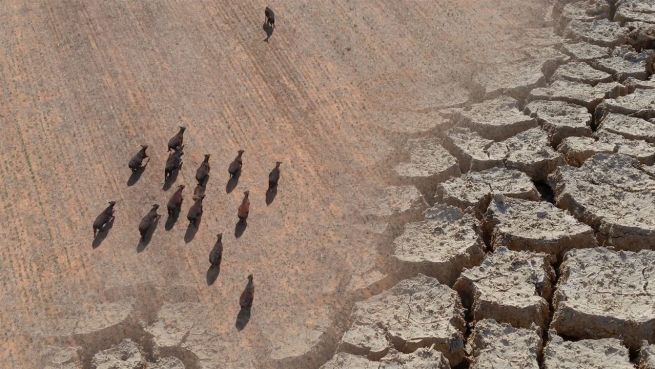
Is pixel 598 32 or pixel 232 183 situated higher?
pixel 598 32

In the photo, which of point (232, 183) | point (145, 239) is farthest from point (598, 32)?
point (145, 239)

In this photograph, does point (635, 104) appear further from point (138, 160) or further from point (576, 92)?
point (138, 160)

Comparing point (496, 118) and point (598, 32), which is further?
point (598, 32)

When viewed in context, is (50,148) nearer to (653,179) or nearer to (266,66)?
(266,66)

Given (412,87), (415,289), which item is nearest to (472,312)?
(415,289)

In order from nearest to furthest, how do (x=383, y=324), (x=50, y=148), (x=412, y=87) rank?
(x=383, y=324) → (x=50, y=148) → (x=412, y=87)

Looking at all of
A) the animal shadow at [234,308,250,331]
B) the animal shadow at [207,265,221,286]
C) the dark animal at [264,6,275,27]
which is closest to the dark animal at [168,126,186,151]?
the animal shadow at [207,265,221,286]

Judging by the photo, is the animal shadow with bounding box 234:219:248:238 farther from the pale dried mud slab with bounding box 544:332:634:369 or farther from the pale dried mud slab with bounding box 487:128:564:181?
the pale dried mud slab with bounding box 544:332:634:369

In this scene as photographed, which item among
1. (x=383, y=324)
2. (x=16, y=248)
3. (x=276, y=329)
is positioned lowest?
(x=16, y=248)
